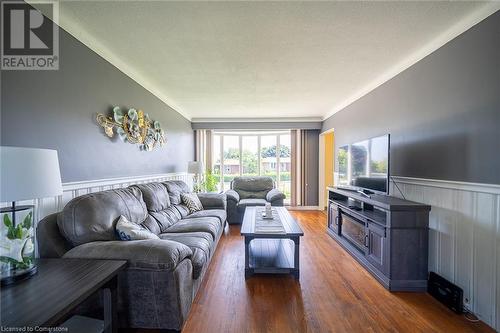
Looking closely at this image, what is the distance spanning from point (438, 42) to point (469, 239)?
73.7 inches

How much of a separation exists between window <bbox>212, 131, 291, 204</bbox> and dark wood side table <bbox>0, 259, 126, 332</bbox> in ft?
16.9

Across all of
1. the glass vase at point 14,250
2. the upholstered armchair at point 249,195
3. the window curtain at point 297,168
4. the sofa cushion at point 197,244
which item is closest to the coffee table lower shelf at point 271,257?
the sofa cushion at point 197,244

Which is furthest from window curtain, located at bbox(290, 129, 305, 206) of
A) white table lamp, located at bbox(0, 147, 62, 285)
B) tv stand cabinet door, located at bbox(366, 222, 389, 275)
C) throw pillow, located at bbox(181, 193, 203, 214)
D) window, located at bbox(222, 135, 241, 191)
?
white table lamp, located at bbox(0, 147, 62, 285)

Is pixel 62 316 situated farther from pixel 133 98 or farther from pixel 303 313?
pixel 133 98

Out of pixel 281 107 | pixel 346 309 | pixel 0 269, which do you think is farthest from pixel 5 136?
pixel 281 107

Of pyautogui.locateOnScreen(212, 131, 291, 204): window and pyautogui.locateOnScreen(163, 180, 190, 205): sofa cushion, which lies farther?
pyautogui.locateOnScreen(212, 131, 291, 204): window

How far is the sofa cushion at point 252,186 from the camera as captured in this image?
5324 mm

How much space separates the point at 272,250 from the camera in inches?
114

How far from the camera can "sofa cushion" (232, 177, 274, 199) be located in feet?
17.5

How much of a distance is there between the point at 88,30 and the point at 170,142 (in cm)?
246

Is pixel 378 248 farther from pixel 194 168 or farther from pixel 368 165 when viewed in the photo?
pixel 194 168

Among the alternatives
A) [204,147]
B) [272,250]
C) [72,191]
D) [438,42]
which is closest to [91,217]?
[72,191]

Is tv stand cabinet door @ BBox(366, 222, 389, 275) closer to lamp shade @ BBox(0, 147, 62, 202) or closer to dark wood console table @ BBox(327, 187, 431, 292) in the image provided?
dark wood console table @ BBox(327, 187, 431, 292)

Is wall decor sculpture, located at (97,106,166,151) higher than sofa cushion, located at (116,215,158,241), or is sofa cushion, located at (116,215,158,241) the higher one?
wall decor sculpture, located at (97,106,166,151)
